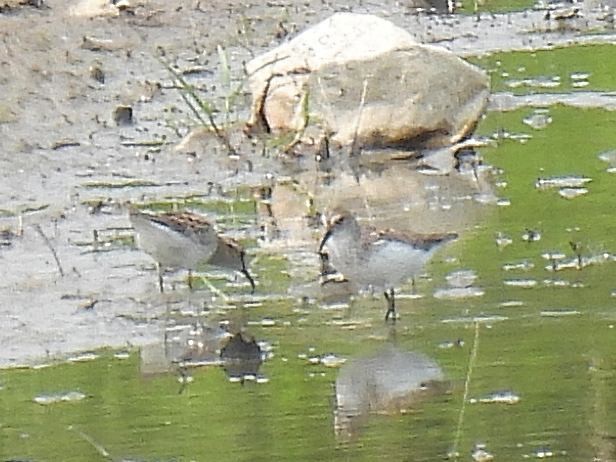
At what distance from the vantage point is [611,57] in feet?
44.4

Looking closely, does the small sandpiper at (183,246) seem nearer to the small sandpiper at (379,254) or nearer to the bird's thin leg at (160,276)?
the bird's thin leg at (160,276)

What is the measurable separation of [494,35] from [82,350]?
307 inches

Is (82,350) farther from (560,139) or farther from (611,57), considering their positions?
(611,57)

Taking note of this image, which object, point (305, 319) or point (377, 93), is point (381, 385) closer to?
point (305, 319)

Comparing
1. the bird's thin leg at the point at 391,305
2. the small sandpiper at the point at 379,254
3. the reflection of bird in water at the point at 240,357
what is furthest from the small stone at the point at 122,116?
the reflection of bird in water at the point at 240,357

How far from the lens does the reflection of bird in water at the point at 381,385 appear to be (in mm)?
6541

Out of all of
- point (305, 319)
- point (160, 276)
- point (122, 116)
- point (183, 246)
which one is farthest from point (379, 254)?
point (122, 116)

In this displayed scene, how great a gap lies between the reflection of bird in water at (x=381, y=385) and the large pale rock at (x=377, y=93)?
162 inches

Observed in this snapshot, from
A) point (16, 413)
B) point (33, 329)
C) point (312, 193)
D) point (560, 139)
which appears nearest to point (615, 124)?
point (560, 139)

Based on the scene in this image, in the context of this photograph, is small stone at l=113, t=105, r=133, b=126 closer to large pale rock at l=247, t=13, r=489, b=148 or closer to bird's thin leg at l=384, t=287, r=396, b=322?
large pale rock at l=247, t=13, r=489, b=148

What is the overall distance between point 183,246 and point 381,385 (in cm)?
178

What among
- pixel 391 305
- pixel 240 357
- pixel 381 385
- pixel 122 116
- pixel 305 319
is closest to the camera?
pixel 381 385

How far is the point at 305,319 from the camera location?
7.72m

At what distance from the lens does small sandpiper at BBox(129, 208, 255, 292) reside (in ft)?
27.5
